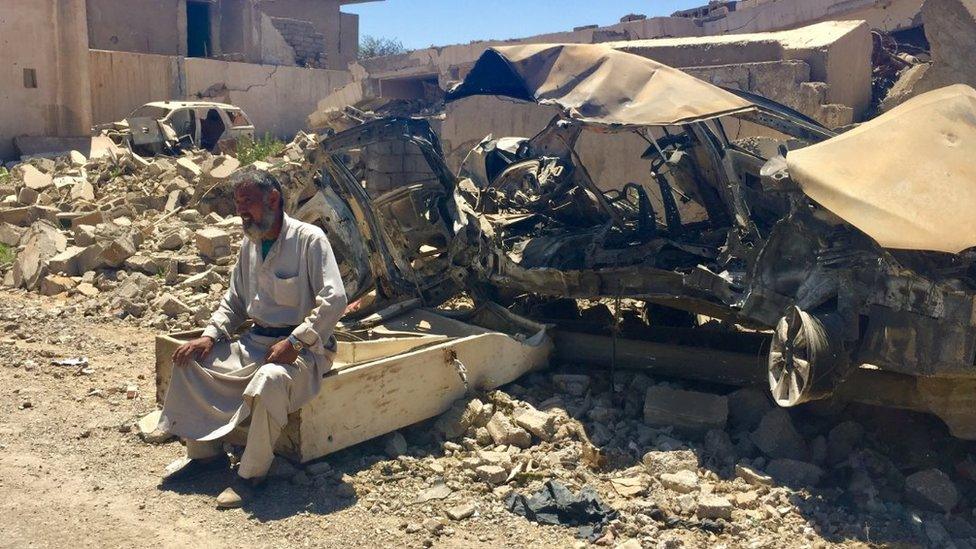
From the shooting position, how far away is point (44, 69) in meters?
18.2

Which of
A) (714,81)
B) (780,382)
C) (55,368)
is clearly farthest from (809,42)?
(55,368)

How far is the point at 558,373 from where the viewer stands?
21.2ft

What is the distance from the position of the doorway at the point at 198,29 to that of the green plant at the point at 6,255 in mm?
18736

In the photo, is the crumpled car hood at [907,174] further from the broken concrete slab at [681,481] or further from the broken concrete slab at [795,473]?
the broken concrete slab at [681,481]

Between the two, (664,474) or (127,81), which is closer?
(664,474)

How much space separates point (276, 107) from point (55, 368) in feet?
65.4

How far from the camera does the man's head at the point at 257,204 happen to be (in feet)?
15.6

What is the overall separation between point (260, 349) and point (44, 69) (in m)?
15.9

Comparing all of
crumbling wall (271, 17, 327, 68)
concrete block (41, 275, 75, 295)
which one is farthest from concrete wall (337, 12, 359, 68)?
concrete block (41, 275, 75, 295)

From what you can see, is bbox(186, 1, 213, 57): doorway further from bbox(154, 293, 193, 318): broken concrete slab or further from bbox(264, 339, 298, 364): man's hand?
bbox(264, 339, 298, 364): man's hand

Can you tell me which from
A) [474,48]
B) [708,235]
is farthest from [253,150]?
[708,235]

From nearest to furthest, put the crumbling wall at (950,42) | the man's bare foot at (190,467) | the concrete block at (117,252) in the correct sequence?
1. the man's bare foot at (190,467)
2. the crumbling wall at (950,42)
3. the concrete block at (117,252)

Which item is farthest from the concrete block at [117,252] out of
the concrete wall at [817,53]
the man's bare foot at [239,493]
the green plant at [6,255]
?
the concrete wall at [817,53]

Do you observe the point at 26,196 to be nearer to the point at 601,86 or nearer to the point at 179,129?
the point at 179,129
